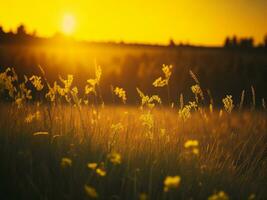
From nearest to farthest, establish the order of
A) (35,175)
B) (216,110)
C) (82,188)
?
(82,188)
(35,175)
(216,110)

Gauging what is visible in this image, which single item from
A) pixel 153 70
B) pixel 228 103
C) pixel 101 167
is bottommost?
pixel 101 167

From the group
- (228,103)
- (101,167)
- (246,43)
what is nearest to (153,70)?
(228,103)

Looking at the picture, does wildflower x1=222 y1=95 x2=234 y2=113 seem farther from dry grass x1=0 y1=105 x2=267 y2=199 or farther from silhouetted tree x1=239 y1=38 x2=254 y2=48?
silhouetted tree x1=239 y1=38 x2=254 y2=48

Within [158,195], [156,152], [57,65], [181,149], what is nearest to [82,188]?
[158,195]

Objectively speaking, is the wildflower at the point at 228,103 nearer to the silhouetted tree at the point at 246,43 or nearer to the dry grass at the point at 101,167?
the dry grass at the point at 101,167

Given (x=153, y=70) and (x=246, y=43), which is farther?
(x=246, y=43)

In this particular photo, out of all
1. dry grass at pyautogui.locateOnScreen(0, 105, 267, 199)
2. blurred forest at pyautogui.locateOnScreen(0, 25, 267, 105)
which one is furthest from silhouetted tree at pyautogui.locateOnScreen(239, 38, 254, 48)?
dry grass at pyautogui.locateOnScreen(0, 105, 267, 199)

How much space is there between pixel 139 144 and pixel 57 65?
9.32 m

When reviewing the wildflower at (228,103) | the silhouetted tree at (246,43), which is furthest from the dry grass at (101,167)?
the silhouetted tree at (246,43)

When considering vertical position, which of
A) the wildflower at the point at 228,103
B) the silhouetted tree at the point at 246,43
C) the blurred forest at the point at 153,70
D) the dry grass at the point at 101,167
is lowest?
the dry grass at the point at 101,167

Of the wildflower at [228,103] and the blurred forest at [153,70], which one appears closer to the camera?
the wildflower at [228,103]

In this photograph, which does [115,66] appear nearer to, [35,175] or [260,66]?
[260,66]

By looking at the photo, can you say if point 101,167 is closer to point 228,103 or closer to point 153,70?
point 228,103

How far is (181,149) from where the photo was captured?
4.53 m
